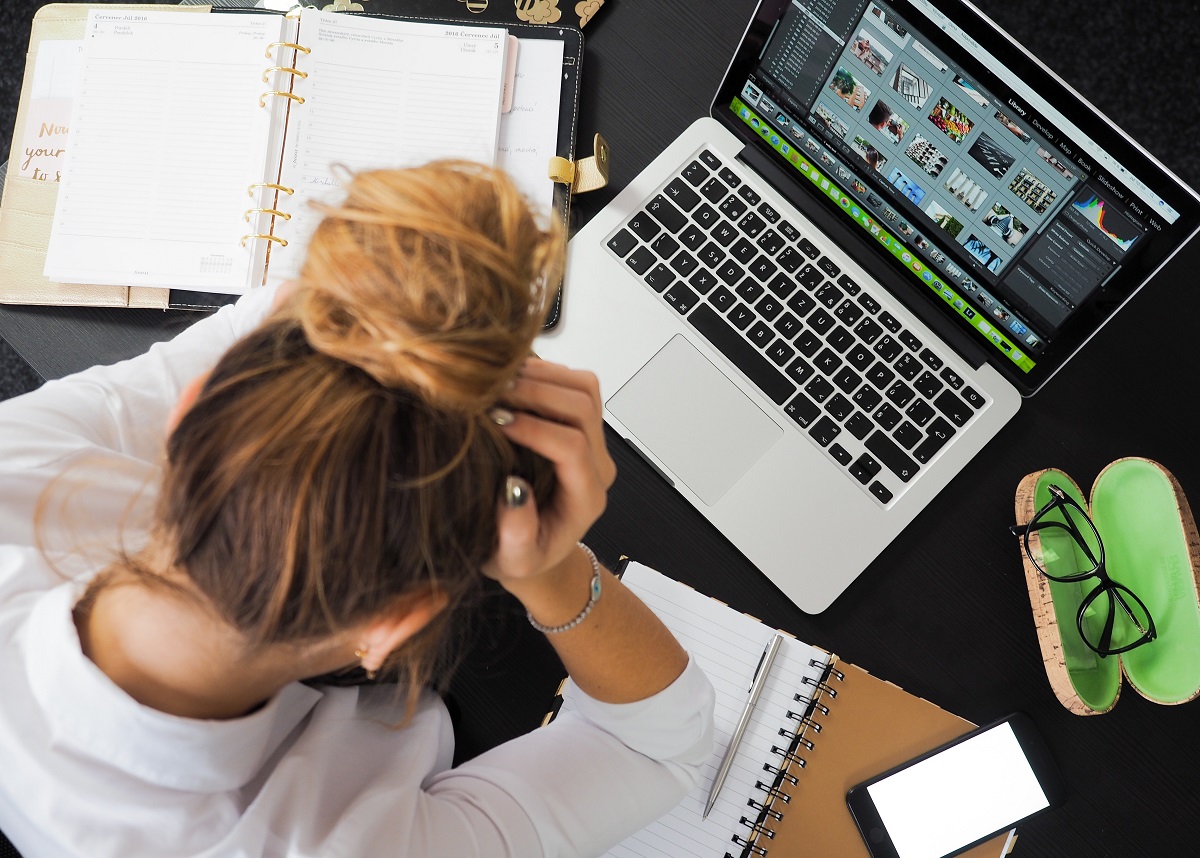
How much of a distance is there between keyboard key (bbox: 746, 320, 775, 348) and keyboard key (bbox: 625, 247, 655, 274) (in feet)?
0.37

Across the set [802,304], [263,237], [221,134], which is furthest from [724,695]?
[221,134]

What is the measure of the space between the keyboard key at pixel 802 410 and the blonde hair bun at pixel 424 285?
0.43 m

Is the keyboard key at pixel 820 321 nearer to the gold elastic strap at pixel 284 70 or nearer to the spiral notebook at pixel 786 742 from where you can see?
the spiral notebook at pixel 786 742

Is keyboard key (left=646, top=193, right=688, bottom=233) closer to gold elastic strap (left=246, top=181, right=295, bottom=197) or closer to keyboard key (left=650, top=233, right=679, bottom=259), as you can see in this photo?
keyboard key (left=650, top=233, right=679, bottom=259)

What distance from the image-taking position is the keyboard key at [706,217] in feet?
2.61

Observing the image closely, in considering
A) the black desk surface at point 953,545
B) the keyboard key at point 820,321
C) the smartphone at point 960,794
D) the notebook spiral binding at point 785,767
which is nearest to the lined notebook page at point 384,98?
the black desk surface at point 953,545

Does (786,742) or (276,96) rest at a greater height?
(276,96)

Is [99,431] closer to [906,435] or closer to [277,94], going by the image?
[277,94]

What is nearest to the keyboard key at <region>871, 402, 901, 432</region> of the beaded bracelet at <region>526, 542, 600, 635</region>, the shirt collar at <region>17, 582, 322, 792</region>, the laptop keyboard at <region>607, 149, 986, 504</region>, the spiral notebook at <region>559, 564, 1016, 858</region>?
the laptop keyboard at <region>607, 149, 986, 504</region>

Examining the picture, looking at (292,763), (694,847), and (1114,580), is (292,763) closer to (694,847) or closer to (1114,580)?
(694,847)

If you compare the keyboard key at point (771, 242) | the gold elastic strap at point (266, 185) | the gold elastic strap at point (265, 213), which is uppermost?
the keyboard key at point (771, 242)

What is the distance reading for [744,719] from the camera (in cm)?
72

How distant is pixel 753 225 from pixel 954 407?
0.25 meters

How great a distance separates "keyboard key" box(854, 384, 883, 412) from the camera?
76cm
